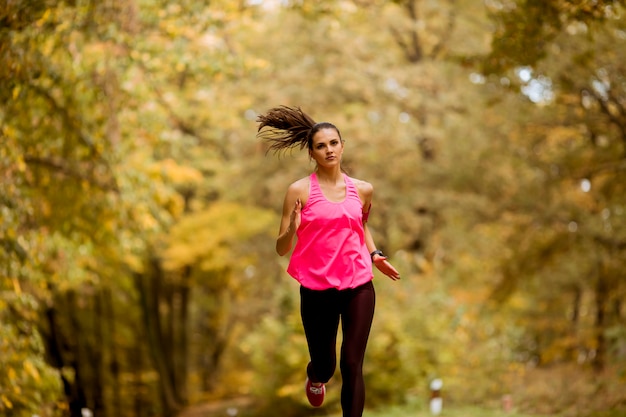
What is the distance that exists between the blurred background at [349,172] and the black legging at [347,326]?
304 cm

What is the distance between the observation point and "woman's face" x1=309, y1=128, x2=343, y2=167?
5.00 m

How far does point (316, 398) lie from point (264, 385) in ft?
31.5

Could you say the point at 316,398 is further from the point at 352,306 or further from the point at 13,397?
the point at 13,397

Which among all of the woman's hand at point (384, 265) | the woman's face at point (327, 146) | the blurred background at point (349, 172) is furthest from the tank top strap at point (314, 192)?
the blurred background at point (349, 172)

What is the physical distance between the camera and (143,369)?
3084 cm

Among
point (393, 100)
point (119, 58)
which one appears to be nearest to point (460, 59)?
point (119, 58)

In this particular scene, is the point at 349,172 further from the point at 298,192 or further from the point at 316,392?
the point at 316,392

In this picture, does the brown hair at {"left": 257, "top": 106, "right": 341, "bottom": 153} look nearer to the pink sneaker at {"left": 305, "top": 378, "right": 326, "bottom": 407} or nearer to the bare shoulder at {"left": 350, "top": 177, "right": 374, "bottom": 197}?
the bare shoulder at {"left": 350, "top": 177, "right": 374, "bottom": 197}

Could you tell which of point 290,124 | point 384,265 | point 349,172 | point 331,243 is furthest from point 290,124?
point 384,265

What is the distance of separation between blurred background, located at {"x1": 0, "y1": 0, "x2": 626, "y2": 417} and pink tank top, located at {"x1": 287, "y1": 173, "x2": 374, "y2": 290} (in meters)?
2.75

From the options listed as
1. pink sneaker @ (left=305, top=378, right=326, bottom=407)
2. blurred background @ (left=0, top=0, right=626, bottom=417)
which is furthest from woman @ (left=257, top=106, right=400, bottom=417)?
blurred background @ (left=0, top=0, right=626, bottom=417)

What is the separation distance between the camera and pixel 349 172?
19.1ft

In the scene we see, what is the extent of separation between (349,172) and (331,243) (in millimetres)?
931

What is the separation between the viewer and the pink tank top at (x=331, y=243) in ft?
16.5
